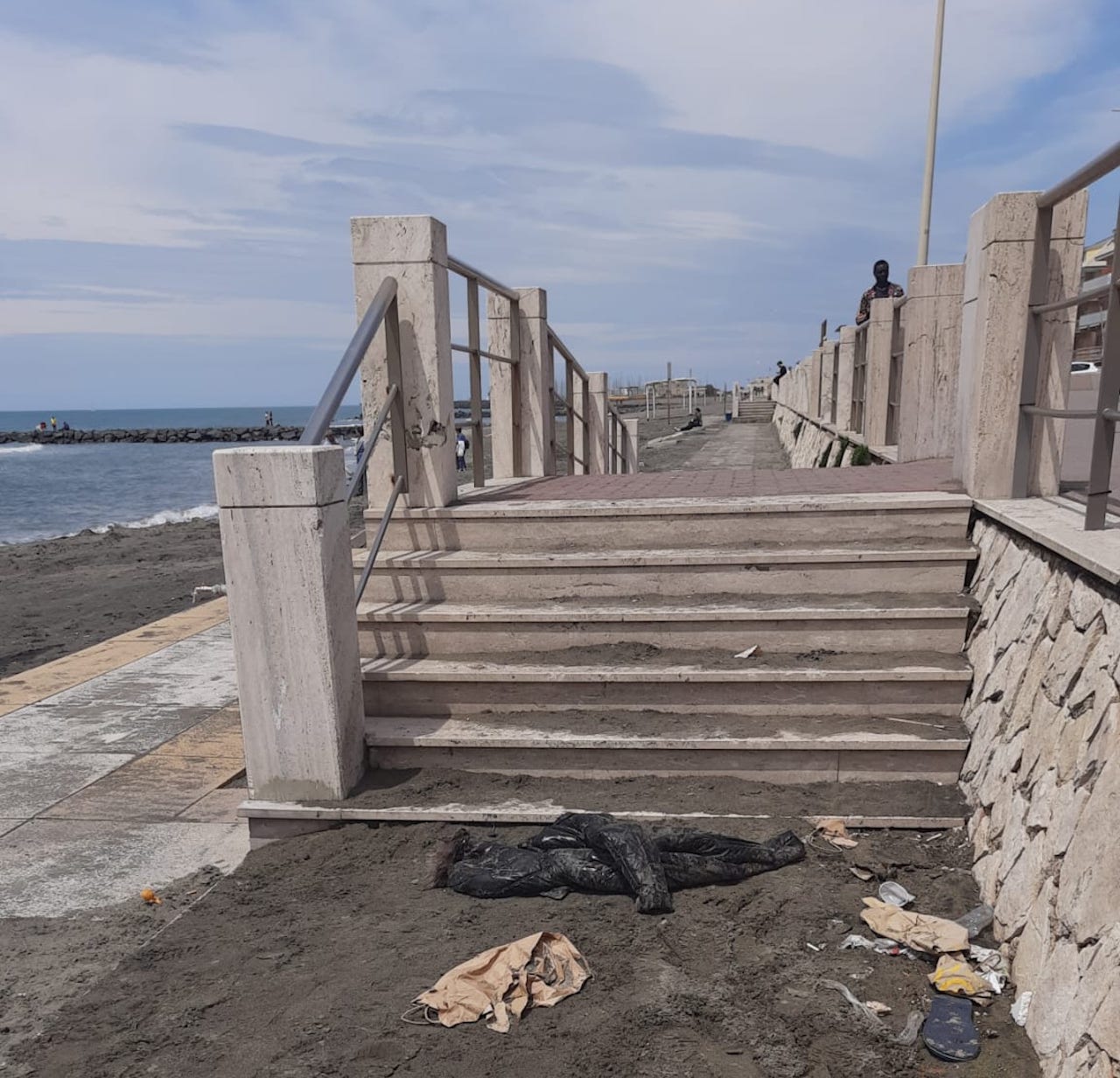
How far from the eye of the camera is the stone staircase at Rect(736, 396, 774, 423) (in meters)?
54.3

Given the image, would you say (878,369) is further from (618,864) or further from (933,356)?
(618,864)

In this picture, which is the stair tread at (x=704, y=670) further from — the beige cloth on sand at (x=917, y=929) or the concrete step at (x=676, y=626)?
the beige cloth on sand at (x=917, y=929)

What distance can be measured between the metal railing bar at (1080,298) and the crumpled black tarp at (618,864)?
2526mm

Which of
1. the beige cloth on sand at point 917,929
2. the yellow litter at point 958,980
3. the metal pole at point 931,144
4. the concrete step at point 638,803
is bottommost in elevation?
the yellow litter at point 958,980

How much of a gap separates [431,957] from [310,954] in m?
0.44

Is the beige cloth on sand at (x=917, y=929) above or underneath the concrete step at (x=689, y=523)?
underneath

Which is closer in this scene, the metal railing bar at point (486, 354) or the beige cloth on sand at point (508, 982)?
the beige cloth on sand at point (508, 982)

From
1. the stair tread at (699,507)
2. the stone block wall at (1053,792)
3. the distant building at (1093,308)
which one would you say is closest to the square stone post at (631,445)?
the distant building at (1093,308)

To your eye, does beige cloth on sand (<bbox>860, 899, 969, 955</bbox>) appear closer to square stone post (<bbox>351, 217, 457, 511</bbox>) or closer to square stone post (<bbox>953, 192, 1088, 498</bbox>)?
square stone post (<bbox>953, 192, 1088, 498</bbox>)

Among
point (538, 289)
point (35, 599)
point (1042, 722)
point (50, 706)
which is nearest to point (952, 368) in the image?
point (538, 289)

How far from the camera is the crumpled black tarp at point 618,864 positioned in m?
3.36

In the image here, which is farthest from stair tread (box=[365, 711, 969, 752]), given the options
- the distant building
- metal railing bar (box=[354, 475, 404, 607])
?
the distant building

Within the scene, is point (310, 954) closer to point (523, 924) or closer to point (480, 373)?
point (523, 924)

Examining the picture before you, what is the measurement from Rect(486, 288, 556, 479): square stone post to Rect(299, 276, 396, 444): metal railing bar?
2836mm
